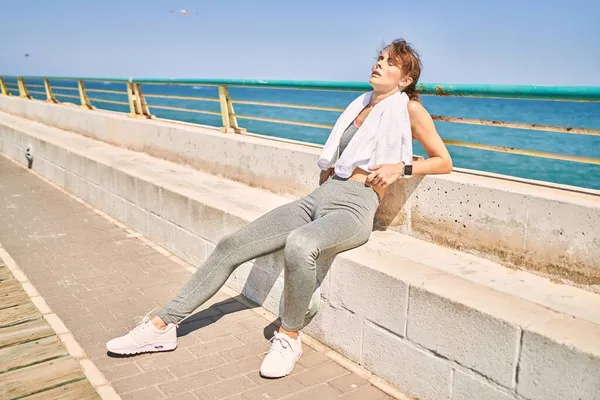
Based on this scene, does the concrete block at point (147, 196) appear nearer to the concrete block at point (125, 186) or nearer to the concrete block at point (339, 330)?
the concrete block at point (125, 186)

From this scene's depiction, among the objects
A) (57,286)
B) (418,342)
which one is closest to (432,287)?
(418,342)

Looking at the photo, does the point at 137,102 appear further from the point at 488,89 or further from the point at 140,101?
the point at 488,89

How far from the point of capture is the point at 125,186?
620 cm

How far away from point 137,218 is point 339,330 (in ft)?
11.1

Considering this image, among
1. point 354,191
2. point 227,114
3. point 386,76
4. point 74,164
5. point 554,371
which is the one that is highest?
point 386,76

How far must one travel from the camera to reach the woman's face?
3.46 meters

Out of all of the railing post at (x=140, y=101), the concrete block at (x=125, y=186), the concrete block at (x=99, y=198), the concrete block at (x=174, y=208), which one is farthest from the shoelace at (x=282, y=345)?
the railing post at (x=140, y=101)

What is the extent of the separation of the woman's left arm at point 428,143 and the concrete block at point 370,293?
725 mm

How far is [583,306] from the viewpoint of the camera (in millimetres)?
2621

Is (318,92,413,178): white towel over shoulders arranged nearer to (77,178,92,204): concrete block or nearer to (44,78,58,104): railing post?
(77,178,92,204): concrete block

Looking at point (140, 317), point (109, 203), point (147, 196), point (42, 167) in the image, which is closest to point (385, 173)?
point (140, 317)

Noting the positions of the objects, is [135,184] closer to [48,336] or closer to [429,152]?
[48,336]

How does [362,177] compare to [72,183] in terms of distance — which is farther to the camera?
[72,183]

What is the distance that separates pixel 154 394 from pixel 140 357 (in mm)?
464
